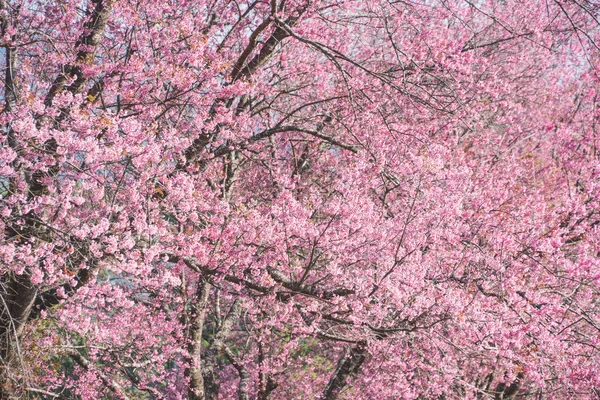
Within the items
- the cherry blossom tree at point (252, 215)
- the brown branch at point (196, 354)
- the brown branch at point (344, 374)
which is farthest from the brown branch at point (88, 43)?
the brown branch at point (344, 374)

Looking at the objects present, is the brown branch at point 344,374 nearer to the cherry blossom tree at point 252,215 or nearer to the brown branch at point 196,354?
the cherry blossom tree at point 252,215

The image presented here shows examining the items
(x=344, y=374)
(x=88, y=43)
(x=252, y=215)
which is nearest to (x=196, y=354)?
(x=344, y=374)

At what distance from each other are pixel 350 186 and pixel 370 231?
676mm

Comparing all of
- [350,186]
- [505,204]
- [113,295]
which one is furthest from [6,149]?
[505,204]

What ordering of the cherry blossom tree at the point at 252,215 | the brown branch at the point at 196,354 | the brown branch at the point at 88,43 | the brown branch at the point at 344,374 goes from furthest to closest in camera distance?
1. the brown branch at the point at 344,374
2. the brown branch at the point at 196,354
3. the brown branch at the point at 88,43
4. the cherry blossom tree at the point at 252,215

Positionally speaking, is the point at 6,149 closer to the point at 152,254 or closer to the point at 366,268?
the point at 152,254

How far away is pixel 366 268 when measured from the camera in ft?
21.6

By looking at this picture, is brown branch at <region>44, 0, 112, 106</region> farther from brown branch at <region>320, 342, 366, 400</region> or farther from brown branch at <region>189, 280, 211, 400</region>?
brown branch at <region>320, 342, 366, 400</region>

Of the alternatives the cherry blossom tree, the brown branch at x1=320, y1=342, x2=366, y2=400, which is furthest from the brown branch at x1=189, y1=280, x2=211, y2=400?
the brown branch at x1=320, y1=342, x2=366, y2=400

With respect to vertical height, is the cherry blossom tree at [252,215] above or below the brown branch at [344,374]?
above

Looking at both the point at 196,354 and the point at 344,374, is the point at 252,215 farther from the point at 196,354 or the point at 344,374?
the point at 344,374

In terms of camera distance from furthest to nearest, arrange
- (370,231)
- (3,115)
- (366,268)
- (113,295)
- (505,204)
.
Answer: (505,204)
(366,268)
(370,231)
(113,295)
(3,115)

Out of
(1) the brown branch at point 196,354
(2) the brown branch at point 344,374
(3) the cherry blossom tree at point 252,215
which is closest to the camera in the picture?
(3) the cherry blossom tree at point 252,215

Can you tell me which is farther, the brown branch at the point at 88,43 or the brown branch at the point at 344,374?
the brown branch at the point at 344,374
